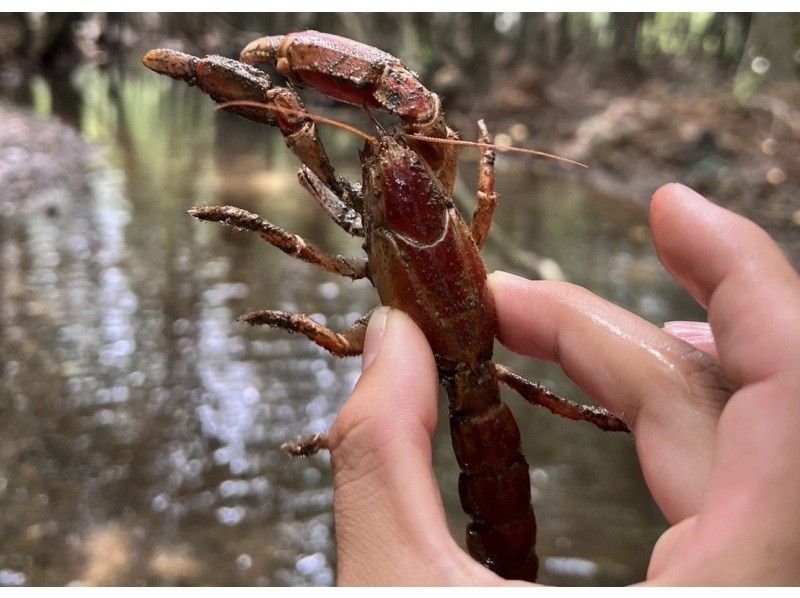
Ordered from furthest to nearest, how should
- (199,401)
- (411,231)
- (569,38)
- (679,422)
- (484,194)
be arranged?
1. (569,38)
2. (199,401)
3. (484,194)
4. (411,231)
5. (679,422)

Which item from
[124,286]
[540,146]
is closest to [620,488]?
[124,286]

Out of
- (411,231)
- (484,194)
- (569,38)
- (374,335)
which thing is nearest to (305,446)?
(374,335)

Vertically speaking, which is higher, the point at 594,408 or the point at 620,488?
the point at 594,408

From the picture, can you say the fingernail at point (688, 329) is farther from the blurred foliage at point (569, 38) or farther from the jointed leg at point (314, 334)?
the blurred foliage at point (569, 38)

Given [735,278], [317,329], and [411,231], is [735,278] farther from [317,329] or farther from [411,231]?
[317,329]

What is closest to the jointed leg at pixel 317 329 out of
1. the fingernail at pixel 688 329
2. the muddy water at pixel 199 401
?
the muddy water at pixel 199 401
